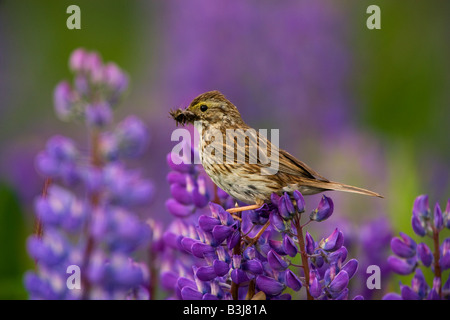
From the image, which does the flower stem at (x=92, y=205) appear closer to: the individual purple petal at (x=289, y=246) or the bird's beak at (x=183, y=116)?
the bird's beak at (x=183, y=116)

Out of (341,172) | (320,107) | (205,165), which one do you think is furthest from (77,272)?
(320,107)

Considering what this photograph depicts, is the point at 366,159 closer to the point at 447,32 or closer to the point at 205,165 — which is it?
the point at 447,32

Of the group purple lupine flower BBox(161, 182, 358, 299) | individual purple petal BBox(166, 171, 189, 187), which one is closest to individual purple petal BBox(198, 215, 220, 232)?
purple lupine flower BBox(161, 182, 358, 299)

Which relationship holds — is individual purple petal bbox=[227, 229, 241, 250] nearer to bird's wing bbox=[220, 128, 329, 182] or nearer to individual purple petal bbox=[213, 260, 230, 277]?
individual purple petal bbox=[213, 260, 230, 277]

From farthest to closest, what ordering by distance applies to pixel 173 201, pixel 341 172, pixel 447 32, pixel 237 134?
pixel 447 32 → pixel 341 172 → pixel 237 134 → pixel 173 201

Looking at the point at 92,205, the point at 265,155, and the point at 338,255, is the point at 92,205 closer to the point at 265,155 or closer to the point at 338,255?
the point at 265,155

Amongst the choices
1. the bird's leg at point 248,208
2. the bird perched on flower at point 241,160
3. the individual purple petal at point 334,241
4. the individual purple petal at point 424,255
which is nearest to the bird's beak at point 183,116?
the bird perched on flower at point 241,160
